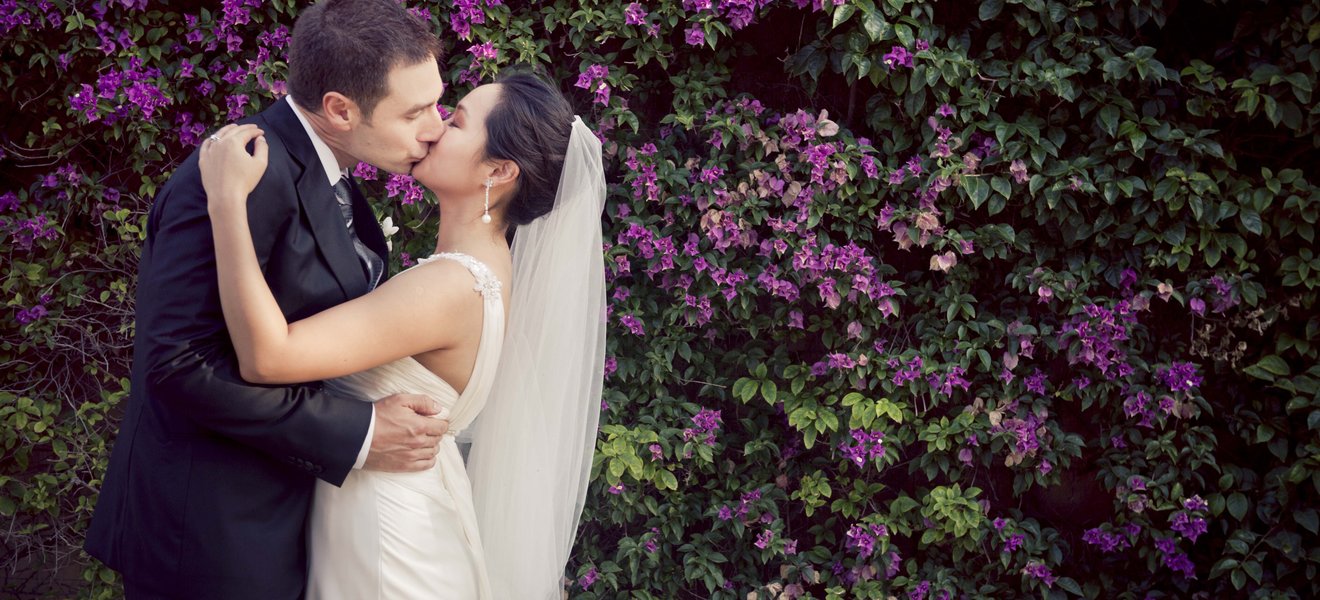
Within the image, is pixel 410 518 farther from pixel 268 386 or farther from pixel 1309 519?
pixel 1309 519

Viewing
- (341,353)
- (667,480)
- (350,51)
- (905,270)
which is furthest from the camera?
(905,270)

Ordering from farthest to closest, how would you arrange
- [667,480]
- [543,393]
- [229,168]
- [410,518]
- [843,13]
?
[667,480] < [843,13] < [543,393] < [410,518] < [229,168]

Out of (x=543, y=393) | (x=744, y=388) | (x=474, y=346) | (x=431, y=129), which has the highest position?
(x=431, y=129)

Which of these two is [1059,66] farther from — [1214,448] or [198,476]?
[198,476]

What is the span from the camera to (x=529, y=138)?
7.93 ft

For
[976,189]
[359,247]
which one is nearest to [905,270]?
[976,189]

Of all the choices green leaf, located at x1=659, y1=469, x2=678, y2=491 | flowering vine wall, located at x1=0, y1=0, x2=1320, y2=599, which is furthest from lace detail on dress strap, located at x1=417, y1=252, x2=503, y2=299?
green leaf, located at x1=659, y1=469, x2=678, y2=491

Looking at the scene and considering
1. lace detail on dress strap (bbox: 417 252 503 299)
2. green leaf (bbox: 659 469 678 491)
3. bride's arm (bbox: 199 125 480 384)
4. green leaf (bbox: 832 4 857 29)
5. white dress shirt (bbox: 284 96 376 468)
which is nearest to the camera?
bride's arm (bbox: 199 125 480 384)

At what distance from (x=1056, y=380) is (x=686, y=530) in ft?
4.80

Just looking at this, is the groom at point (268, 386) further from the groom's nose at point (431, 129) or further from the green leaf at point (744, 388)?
the green leaf at point (744, 388)

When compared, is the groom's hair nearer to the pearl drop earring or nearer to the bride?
the bride

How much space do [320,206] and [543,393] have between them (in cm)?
85

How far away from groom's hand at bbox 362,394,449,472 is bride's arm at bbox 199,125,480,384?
119 millimetres

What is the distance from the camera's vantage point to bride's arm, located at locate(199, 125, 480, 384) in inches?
73.0
